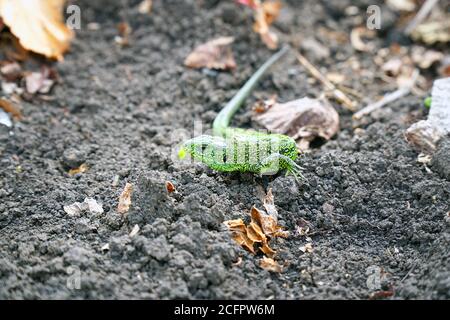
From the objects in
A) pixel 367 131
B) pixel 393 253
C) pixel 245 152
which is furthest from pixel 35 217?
pixel 367 131

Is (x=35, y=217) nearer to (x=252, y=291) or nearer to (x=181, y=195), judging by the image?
(x=181, y=195)

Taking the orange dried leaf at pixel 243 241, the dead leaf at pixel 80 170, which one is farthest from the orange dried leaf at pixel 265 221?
the dead leaf at pixel 80 170

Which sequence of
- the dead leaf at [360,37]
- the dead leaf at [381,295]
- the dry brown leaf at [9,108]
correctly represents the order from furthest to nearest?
the dead leaf at [360,37]
the dry brown leaf at [9,108]
the dead leaf at [381,295]

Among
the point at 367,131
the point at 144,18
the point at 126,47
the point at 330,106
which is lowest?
the point at 367,131

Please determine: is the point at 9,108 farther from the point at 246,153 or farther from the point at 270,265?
the point at 270,265

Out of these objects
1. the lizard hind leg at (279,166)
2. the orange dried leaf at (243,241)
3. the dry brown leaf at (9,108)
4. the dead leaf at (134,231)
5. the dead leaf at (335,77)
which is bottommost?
the orange dried leaf at (243,241)

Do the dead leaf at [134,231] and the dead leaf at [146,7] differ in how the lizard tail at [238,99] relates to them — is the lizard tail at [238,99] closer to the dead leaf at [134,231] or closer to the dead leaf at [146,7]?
the dead leaf at [134,231]
